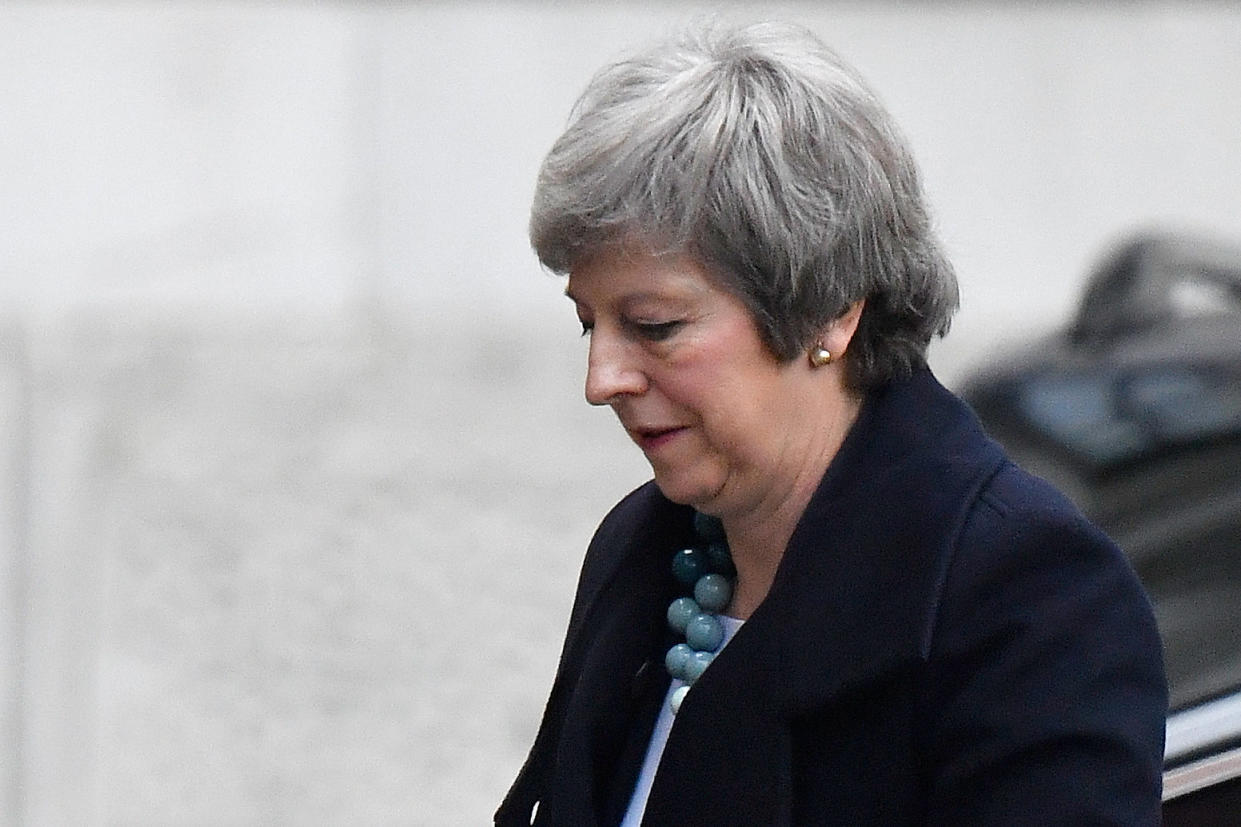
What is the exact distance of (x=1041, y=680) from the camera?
4.82ft

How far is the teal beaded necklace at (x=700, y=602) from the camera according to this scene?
1756 mm

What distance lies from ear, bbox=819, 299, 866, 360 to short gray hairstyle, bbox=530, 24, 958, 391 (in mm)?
12

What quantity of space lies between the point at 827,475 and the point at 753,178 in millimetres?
272

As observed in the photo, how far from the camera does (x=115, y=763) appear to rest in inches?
180

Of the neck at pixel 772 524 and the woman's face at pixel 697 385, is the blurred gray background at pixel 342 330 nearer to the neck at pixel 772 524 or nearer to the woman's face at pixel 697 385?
the neck at pixel 772 524

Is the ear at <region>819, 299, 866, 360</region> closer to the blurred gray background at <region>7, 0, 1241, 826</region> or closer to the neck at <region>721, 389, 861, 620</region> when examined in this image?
the neck at <region>721, 389, 861, 620</region>

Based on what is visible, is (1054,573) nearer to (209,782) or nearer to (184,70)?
(209,782)

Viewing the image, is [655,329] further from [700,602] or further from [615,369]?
[700,602]

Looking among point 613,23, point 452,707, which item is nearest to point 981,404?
point 452,707

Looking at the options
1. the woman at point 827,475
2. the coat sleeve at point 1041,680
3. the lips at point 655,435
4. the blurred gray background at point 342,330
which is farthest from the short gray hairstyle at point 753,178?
the blurred gray background at point 342,330

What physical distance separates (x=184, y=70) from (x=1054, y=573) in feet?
14.7

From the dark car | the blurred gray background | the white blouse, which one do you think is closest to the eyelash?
the white blouse

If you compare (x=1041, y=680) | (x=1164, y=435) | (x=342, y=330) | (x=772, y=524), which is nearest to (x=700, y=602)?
(x=772, y=524)

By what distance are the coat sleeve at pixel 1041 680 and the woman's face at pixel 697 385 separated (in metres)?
0.19
